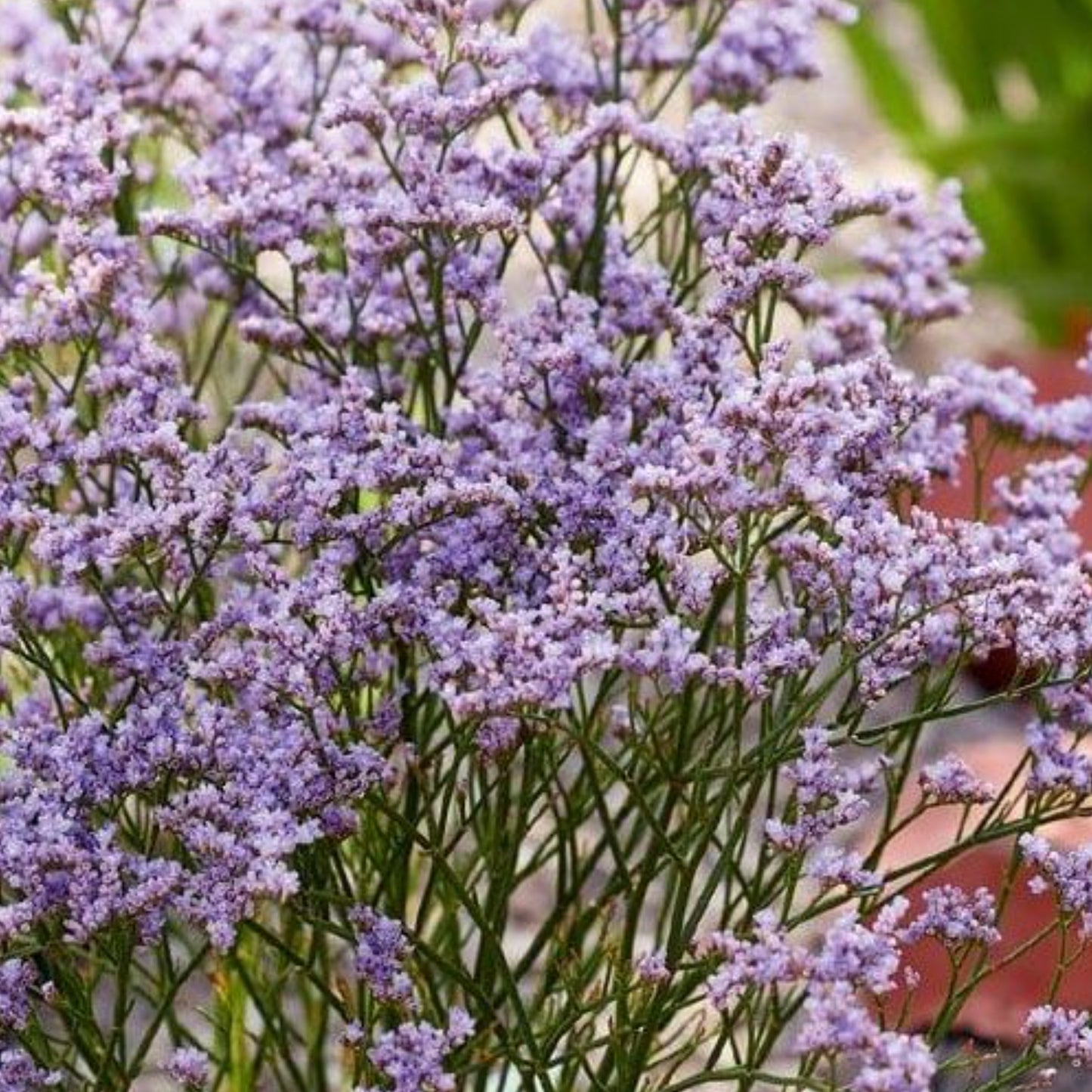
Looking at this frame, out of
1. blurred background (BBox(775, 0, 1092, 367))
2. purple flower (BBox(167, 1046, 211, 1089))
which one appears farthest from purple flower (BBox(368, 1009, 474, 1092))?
blurred background (BBox(775, 0, 1092, 367))

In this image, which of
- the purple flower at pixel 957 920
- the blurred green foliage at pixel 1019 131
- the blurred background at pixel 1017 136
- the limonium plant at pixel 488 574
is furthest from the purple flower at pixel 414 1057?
the blurred green foliage at pixel 1019 131

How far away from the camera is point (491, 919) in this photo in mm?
2652

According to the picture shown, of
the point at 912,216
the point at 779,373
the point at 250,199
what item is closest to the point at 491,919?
the point at 779,373

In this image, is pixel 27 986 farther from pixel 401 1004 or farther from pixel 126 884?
pixel 401 1004

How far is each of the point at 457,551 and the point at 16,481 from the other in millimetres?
467

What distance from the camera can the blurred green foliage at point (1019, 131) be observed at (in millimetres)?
6766

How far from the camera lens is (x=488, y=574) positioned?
2.57 meters

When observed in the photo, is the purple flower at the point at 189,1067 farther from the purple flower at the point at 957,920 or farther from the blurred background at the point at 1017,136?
the blurred background at the point at 1017,136

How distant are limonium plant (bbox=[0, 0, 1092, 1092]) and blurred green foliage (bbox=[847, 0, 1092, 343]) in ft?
11.6

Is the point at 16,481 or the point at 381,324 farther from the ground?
the point at 381,324

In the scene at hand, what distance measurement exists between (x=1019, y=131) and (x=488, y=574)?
4.49m

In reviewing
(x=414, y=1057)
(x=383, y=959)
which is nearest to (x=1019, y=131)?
(x=383, y=959)

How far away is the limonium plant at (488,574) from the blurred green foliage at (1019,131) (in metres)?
3.54

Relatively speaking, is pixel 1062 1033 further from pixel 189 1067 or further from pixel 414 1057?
pixel 189 1067
